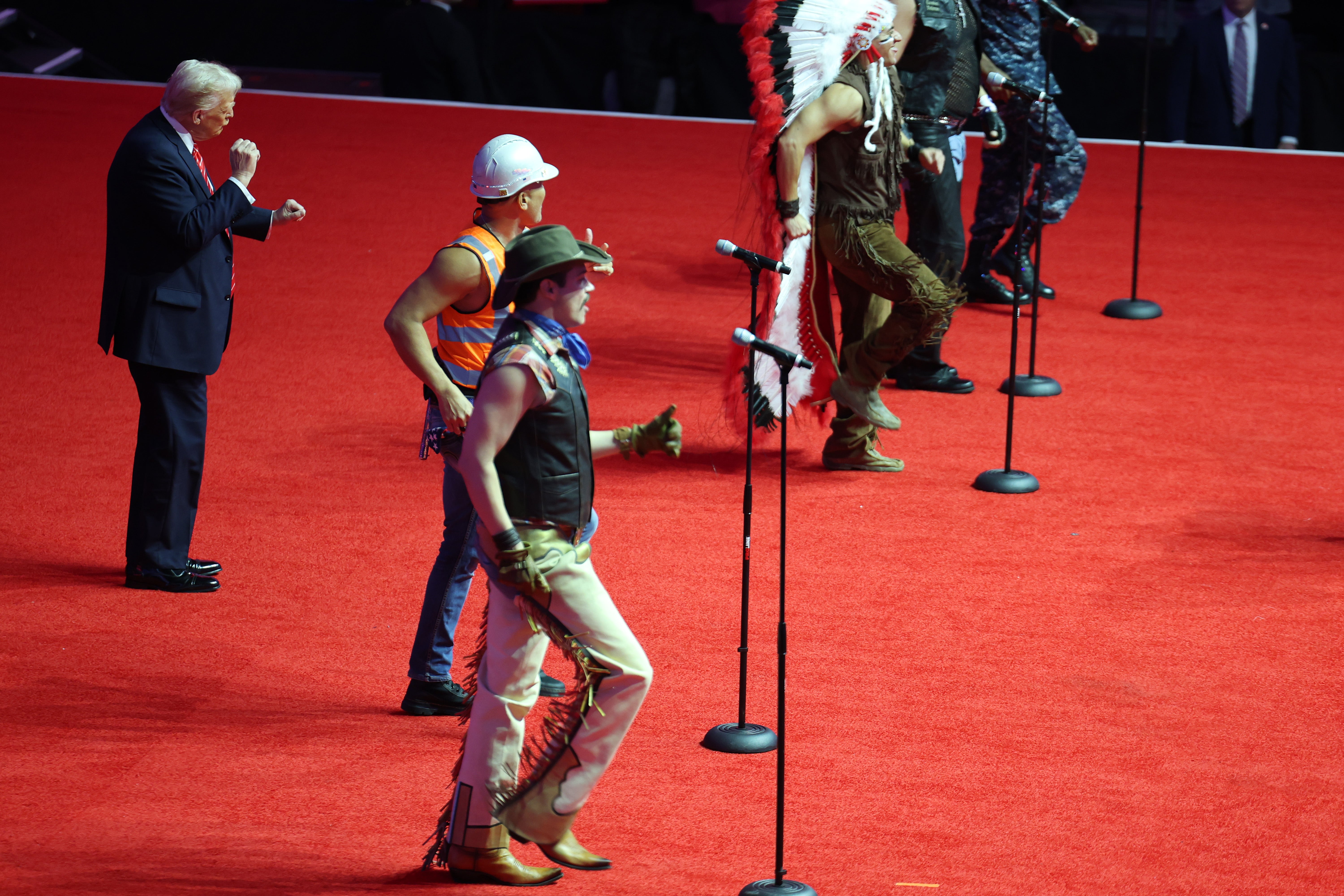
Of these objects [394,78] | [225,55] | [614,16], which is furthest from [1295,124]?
[225,55]

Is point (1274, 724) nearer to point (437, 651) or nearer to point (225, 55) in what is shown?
point (437, 651)

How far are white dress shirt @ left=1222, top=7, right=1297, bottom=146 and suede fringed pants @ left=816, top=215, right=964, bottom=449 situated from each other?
295 inches

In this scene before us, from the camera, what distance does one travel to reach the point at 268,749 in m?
4.67

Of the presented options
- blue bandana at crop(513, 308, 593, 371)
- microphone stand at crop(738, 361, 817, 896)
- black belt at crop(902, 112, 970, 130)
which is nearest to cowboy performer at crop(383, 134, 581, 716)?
blue bandana at crop(513, 308, 593, 371)

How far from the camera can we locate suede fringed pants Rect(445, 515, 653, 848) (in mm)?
3678

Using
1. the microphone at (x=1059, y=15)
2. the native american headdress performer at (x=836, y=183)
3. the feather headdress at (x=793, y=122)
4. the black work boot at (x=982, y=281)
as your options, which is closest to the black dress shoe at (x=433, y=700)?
the feather headdress at (x=793, y=122)

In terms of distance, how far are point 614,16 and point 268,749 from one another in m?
11.2

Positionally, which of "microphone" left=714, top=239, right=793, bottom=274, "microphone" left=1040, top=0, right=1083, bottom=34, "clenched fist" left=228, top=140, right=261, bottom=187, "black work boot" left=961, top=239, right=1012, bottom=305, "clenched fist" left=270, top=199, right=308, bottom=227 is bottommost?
"black work boot" left=961, top=239, right=1012, bottom=305

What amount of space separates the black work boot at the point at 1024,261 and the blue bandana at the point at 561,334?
609 cm

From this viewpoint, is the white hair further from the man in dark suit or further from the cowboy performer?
the cowboy performer

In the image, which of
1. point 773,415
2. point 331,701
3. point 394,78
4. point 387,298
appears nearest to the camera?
point 331,701

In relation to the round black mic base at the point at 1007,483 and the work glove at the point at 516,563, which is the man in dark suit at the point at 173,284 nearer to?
the work glove at the point at 516,563

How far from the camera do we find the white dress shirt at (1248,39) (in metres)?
13.2

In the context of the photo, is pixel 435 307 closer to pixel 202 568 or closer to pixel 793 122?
pixel 202 568
